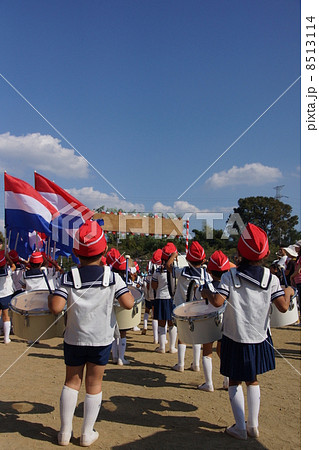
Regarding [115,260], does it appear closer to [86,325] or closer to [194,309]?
[194,309]

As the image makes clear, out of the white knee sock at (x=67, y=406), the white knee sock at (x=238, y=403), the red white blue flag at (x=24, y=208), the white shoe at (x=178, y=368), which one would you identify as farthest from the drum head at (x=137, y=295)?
the red white blue flag at (x=24, y=208)

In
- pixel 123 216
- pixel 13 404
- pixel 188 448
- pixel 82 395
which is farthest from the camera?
pixel 123 216

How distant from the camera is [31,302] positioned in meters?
4.10

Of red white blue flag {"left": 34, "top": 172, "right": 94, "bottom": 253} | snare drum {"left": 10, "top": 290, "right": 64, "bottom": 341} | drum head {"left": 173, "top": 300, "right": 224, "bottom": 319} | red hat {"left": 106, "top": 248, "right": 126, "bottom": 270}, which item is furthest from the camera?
red white blue flag {"left": 34, "top": 172, "right": 94, "bottom": 253}

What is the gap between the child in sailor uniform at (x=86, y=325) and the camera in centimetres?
324

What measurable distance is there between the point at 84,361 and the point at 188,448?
1.21 metres

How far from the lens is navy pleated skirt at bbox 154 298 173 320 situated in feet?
23.4

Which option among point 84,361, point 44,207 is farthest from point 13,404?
point 44,207

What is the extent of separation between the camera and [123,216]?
13.8m

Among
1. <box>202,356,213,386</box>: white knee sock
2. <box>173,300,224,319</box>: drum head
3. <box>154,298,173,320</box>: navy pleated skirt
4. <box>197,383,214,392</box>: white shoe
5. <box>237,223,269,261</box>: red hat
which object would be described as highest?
<box>237,223,269,261</box>: red hat

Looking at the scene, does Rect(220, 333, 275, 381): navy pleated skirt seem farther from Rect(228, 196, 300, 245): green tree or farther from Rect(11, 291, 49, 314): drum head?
Rect(228, 196, 300, 245): green tree

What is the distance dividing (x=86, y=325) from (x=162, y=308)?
13.5 ft

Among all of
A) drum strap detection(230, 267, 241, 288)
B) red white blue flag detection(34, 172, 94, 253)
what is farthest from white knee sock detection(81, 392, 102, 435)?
red white blue flag detection(34, 172, 94, 253)

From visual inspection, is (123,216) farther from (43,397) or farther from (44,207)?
(43,397)
